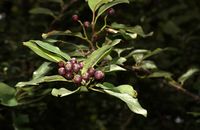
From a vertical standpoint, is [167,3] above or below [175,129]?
above

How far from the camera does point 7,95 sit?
5.07 feet

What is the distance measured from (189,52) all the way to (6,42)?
118 cm

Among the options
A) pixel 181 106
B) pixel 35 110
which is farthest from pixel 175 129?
pixel 35 110

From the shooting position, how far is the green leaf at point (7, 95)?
4.93ft

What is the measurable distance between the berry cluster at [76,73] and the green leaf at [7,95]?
35cm

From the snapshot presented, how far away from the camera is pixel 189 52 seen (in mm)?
2781

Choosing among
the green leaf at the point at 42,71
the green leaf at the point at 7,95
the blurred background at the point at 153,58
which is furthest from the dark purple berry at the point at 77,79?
the blurred background at the point at 153,58

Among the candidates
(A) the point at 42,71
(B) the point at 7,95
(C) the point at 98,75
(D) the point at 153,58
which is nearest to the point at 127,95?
(C) the point at 98,75

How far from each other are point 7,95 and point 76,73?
41 centimetres

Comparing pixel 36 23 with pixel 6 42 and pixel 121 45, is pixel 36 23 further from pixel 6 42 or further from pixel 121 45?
pixel 121 45

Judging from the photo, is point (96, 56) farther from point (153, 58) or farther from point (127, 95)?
point (153, 58)

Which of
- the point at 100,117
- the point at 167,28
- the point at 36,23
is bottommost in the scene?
the point at 100,117

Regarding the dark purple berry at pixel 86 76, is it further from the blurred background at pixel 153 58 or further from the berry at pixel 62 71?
the blurred background at pixel 153 58

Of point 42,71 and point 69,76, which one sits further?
point 42,71
